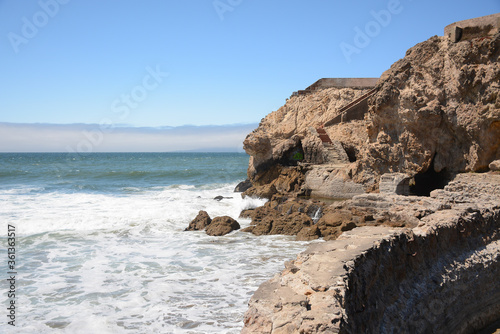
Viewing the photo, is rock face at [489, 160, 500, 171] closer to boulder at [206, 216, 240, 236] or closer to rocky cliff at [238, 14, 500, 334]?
rocky cliff at [238, 14, 500, 334]

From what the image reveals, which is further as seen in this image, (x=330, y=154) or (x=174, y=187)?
(x=174, y=187)

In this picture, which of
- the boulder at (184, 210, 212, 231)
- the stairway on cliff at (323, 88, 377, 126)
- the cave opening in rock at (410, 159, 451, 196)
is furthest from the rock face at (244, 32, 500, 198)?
the boulder at (184, 210, 212, 231)

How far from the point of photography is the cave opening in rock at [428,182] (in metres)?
11.8

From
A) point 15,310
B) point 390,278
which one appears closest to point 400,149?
point 390,278

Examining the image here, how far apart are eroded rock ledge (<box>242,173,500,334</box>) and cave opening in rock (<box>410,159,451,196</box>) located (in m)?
4.77

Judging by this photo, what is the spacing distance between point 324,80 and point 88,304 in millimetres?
16680

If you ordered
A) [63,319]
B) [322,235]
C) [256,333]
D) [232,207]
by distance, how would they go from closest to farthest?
[256,333], [63,319], [322,235], [232,207]

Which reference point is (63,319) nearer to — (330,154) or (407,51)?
(407,51)

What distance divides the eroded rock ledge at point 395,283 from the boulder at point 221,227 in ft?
19.6

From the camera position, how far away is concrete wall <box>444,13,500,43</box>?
33.0ft

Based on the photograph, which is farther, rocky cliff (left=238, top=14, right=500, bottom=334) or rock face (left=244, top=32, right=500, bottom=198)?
rock face (left=244, top=32, right=500, bottom=198)

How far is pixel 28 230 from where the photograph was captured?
12.0 m

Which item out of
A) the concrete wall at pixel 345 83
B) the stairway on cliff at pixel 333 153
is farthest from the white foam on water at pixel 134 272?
the concrete wall at pixel 345 83

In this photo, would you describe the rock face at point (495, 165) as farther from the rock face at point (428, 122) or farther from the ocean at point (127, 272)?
the ocean at point (127, 272)
